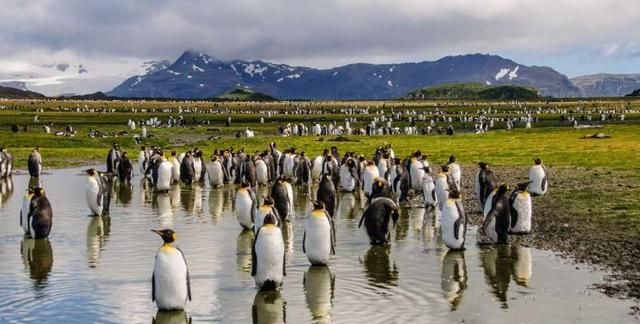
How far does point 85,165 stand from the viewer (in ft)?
130

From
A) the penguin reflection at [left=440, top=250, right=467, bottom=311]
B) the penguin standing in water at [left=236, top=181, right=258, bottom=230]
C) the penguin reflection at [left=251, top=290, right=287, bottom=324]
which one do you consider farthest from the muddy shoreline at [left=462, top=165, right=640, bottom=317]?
the penguin standing in water at [left=236, top=181, right=258, bottom=230]

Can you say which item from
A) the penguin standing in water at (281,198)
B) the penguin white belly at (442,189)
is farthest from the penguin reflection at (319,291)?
the penguin white belly at (442,189)

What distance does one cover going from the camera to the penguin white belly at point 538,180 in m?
22.7

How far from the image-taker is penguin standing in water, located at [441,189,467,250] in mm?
15125

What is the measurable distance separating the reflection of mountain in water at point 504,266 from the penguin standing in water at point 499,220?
24 cm

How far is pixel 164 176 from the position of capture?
1054 inches

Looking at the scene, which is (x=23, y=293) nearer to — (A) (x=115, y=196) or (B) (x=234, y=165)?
(A) (x=115, y=196)

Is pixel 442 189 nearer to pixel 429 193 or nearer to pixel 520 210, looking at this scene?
pixel 429 193

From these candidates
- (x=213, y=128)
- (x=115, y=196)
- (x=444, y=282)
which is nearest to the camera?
(x=444, y=282)

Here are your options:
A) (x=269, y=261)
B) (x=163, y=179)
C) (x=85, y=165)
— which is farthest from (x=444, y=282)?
(x=85, y=165)

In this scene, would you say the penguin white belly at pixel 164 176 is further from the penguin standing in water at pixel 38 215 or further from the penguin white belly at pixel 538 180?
the penguin white belly at pixel 538 180

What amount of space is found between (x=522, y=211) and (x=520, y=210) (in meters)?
0.05

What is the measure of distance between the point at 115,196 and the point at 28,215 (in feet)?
30.1

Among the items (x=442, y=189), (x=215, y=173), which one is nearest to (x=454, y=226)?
(x=442, y=189)
